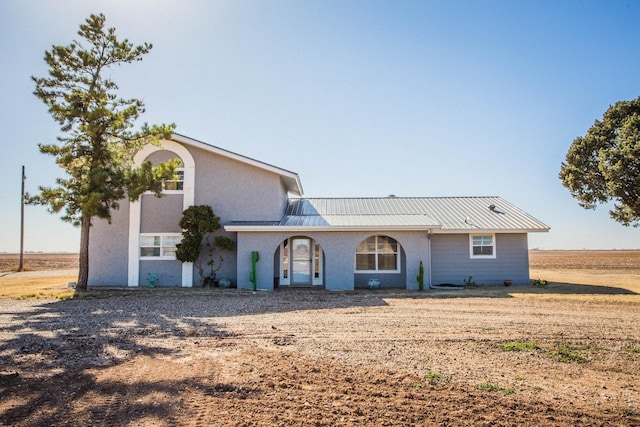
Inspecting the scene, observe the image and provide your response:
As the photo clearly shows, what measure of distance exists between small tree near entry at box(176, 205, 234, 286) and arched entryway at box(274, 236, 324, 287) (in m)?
2.68

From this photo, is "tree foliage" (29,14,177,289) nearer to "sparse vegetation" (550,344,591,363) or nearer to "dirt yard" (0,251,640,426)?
"dirt yard" (0,251,640,426)

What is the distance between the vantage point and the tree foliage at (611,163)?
17.2 metres

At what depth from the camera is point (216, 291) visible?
16.5 meters

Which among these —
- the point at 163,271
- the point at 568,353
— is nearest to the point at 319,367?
the point at 568,353

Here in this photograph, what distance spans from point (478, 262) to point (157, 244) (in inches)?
535

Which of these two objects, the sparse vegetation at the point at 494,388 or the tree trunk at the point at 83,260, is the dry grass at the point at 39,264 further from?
the sparse vegetation at the point at 494,388

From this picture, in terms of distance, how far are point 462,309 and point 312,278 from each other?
865cm

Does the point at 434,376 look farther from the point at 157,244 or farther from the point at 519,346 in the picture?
the point at 157,244

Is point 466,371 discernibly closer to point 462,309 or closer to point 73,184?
point 462,309

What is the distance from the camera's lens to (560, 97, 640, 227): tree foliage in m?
17.2

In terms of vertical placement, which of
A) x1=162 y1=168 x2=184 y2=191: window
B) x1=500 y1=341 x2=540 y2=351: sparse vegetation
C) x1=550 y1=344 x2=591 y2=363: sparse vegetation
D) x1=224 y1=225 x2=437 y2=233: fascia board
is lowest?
x1=550 y1=344 x2=591 y2=363: sparse vegetation

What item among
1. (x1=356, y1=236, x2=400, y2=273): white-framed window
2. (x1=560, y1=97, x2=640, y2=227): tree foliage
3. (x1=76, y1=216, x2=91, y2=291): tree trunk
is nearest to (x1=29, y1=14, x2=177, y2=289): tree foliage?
(x1=76, y1=216, x2=91, y2=291): tree trunk

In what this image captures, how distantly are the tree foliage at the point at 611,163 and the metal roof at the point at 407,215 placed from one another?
297cm

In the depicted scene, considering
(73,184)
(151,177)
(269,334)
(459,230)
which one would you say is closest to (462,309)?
(269,334)
